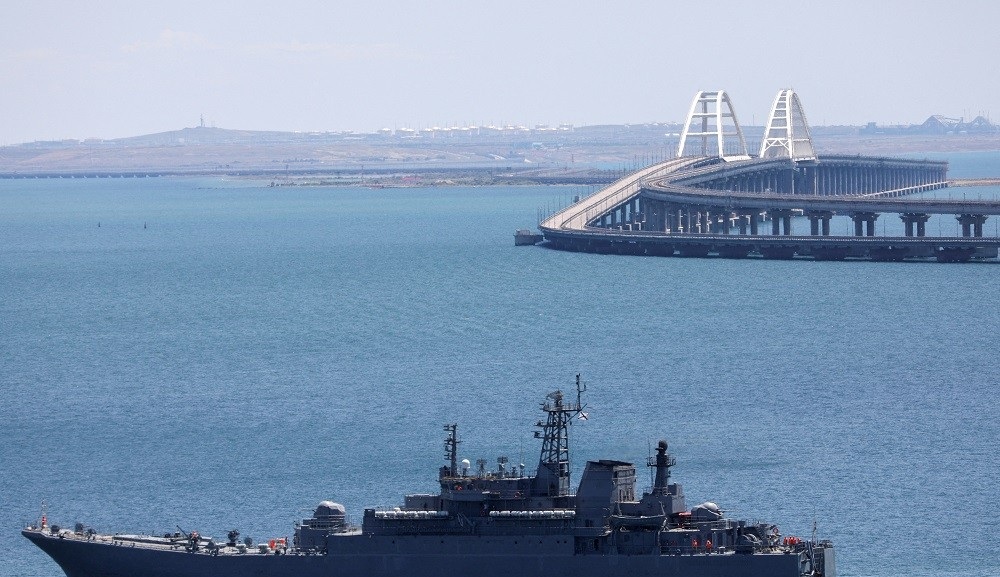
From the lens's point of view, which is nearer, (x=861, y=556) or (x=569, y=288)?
(x=861, y=556)

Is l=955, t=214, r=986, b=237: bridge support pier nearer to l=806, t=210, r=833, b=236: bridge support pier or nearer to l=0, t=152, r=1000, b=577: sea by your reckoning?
l=806, t=210, r=833, b=236: bridge support pier

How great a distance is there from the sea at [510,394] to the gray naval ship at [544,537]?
22.3ft

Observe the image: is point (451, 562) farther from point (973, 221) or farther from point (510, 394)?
point (973, 221)

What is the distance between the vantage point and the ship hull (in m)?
49.0

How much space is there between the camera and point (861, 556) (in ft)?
185

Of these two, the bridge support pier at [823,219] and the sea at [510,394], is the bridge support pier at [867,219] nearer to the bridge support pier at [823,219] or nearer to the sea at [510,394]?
the bridge support pier at [823,219]

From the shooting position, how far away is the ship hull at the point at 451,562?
49.0m

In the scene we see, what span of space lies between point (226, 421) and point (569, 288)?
60969 mm

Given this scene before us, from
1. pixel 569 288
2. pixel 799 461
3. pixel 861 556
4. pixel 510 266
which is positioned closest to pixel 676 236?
pixel 510 266

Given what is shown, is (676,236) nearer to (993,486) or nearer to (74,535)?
(993,486)

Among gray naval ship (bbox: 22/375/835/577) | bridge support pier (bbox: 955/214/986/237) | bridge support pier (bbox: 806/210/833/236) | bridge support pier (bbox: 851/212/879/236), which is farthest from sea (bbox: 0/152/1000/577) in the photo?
bridge support pier (bbox: 806/210/833/236)

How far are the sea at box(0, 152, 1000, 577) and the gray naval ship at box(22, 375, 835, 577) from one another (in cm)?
679

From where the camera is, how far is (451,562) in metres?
50.5

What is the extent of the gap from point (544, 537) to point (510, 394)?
115 ft
